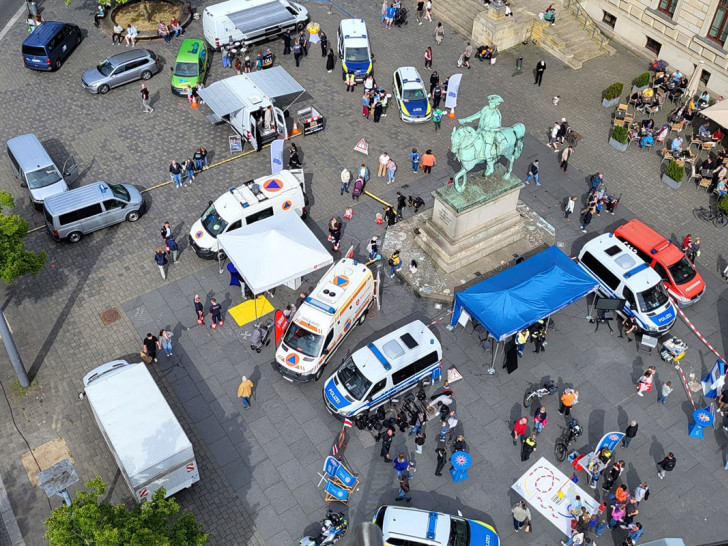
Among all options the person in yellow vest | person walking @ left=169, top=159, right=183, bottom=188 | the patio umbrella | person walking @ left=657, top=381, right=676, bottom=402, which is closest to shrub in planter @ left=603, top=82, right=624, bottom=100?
the patio umbrella

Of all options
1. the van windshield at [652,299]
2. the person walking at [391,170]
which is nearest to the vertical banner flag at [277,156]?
the person walking at [391,170]

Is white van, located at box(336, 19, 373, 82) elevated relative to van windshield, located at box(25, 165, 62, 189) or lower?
elevated

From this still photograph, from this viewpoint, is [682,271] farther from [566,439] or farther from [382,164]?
[382,164]

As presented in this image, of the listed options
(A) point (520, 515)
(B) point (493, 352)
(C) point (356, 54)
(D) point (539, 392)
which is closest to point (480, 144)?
(B) point (493, 352)

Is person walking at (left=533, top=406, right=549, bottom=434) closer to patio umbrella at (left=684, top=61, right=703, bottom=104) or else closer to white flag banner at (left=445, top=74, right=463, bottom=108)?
white flag banner at (left=445, top=74, right=463, bottom=108)

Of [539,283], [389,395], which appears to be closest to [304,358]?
[389,395]

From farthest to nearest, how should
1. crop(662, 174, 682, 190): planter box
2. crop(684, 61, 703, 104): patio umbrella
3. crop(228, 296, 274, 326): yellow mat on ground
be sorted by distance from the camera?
crop(684, 61, 703, 104): patio umbrella → crop(662, 174, 682, 190): planter box → crop(228, 296, 274, 326): yellow mat on ground

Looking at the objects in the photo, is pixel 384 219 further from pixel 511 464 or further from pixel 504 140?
pixel 511 464
